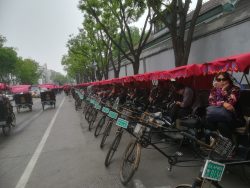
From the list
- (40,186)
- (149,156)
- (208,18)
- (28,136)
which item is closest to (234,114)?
(149,156)

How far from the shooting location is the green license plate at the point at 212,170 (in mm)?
3070

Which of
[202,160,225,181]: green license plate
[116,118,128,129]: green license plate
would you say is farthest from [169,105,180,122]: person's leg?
[202,160,225,181]: green license plate

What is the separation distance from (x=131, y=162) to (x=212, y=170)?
8.87ft

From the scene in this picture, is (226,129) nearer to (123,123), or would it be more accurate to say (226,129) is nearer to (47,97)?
(123,123)

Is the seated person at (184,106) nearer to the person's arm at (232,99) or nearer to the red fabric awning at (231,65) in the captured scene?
the red fabric awning at (231,65)

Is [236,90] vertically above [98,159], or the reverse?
[236,90]

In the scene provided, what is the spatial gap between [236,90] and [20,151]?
6265 mm

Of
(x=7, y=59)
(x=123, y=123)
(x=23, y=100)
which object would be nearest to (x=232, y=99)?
(x=123, y=123)

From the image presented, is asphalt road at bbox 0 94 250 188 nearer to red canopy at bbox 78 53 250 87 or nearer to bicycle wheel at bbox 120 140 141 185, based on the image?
bicycle wheel at bbox 120 140 141 185

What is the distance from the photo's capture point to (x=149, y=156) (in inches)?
300

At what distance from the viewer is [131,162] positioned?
18.6ft

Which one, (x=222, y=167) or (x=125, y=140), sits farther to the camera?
(x=125, y=140)

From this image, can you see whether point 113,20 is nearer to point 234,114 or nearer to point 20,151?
point 20,151

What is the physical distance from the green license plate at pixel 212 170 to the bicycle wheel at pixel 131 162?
93.3 inches
